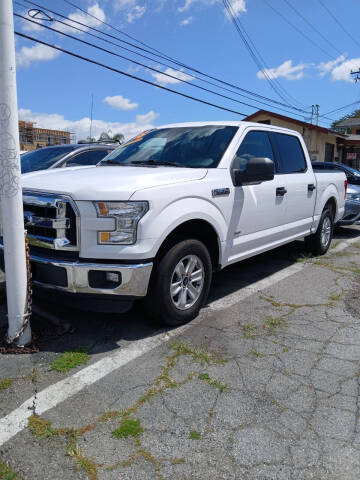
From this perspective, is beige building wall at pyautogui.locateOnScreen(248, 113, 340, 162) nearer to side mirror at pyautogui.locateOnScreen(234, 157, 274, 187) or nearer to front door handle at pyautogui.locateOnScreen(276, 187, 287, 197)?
front door handle at pyautogui.locateOnScreen(276, 187, 287, 197)

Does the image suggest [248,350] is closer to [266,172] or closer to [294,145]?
[266,172]

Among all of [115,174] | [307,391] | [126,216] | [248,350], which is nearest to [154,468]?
[307,391]

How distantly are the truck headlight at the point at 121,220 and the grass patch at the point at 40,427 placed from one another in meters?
1.28

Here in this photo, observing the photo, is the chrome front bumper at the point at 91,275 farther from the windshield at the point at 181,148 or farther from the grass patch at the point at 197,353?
the windshield at the point at 181,148

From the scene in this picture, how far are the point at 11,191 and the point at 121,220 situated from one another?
807mm

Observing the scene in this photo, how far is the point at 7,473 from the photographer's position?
6.53 ft

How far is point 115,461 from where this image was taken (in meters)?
2.09

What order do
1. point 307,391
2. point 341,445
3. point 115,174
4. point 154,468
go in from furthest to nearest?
point 115,174
point 307,391
point 341,445
point 154,468

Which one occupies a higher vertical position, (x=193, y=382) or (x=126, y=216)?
(x=126, y=216)

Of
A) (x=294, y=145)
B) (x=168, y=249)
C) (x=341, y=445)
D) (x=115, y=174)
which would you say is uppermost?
(x=294, y=145)

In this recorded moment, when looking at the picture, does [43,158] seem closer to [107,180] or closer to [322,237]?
[107,180]

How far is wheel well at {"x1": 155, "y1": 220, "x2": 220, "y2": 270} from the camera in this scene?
3467 mm

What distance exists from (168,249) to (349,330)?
1.85 meters

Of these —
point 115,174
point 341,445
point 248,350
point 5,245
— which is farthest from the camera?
point 115,174
